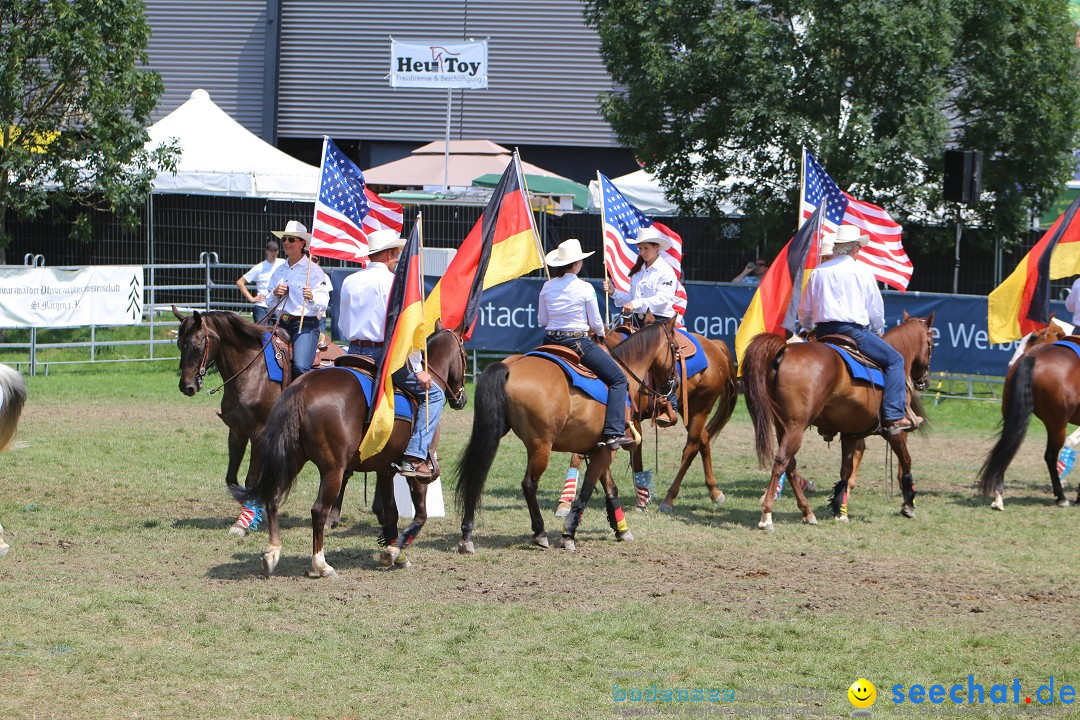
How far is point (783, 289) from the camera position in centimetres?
1273

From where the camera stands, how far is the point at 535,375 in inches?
405

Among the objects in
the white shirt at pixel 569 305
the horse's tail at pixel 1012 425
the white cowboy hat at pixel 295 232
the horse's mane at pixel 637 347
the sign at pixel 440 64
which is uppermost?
the sign at pixel 440 64

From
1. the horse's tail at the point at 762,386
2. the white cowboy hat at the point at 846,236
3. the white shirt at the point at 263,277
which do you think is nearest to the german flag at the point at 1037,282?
the white cowboy hat at the point at 846,236

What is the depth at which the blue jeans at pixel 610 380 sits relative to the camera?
1055 cm

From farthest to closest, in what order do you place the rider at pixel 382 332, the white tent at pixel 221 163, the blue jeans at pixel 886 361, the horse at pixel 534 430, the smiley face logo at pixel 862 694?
the white tent at pixel 221 163 < the blue jeans at pixel 886 361 < the horse at pixel 534 430 < the rider at pixel 382 332 < the smiley face logo at pixel 862 694

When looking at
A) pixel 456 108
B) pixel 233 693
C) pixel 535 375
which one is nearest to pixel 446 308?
pixel 535 375

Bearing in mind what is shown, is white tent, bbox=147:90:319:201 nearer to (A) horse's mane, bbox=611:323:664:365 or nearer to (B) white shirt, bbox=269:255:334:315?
(B) white shirt, bbox=269:255:334:315

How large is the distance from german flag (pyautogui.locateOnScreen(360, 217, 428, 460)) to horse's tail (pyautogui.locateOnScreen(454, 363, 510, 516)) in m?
0.88

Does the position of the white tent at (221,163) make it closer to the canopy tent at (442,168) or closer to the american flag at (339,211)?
the canopy tent at (442,168)

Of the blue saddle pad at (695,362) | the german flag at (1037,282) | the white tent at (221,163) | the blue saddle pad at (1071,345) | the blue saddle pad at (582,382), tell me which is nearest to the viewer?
the blue saddle pad at (582,382)

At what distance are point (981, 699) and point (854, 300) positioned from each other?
5596mm

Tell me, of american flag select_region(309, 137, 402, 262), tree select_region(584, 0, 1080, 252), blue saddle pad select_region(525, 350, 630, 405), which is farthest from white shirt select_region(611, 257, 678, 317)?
tree select_region(584, 0, 1080, 252)

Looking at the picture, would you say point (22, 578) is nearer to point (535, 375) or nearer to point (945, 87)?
point (535, 375)

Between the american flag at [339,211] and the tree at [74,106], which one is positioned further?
the tree at [74,106]
